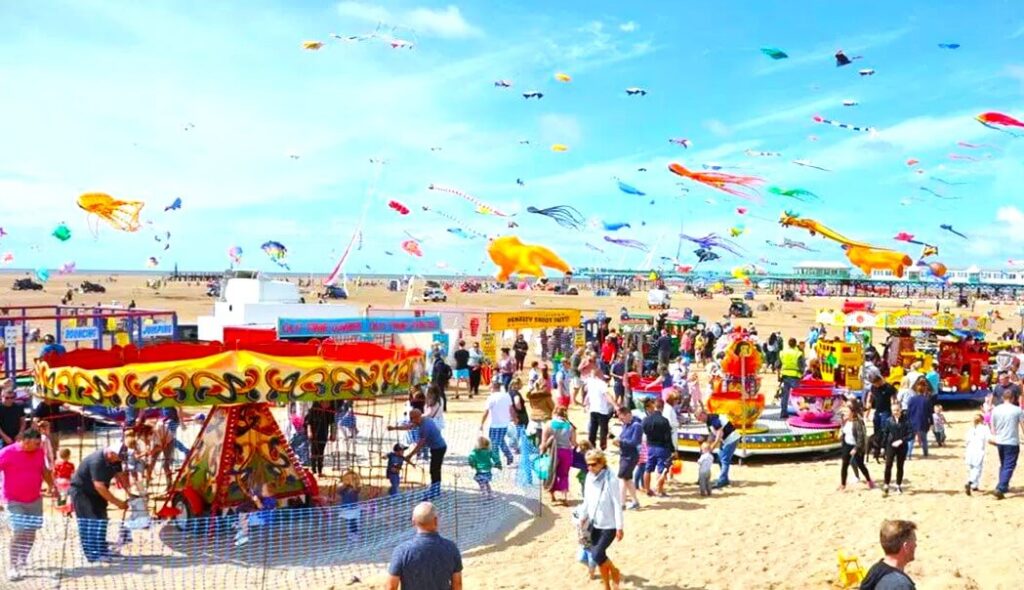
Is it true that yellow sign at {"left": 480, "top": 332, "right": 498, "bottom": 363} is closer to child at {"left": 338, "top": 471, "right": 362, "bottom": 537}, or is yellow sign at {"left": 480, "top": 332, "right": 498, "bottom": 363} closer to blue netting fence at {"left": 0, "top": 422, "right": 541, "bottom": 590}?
blue netting fence at {"left": 0, "top": 422, "right": 541, "bottom": 590}

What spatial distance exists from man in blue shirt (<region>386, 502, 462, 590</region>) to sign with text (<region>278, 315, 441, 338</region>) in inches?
554

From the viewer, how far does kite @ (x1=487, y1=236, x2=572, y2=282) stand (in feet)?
62.1

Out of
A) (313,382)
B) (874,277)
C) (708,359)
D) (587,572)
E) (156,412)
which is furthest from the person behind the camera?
(874,277)

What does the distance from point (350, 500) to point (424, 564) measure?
195 inches

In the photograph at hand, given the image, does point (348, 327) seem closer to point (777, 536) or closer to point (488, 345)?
point (488, 345)

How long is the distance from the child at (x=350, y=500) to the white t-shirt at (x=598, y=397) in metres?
3.92

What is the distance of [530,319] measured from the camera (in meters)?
22.3

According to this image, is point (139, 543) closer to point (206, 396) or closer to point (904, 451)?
point (206, 396)

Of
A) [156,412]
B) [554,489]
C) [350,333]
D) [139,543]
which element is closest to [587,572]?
[554,489]

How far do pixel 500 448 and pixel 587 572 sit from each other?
4.09 meters

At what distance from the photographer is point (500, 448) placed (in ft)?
38.1

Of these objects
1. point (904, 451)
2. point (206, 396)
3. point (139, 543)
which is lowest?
point (139, 543)

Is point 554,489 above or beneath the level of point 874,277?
beneath

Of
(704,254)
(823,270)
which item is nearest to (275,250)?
(704,254)
